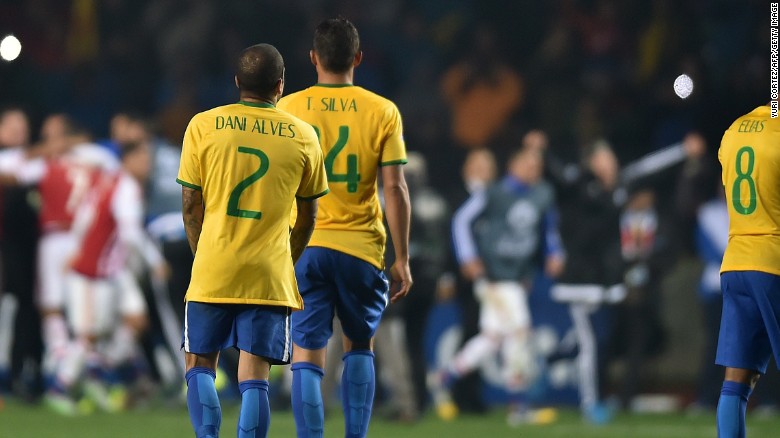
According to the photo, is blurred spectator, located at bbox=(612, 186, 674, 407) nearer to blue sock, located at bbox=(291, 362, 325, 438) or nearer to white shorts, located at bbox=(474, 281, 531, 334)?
white shorts, located at bbox=(474, 281, 531, 334)

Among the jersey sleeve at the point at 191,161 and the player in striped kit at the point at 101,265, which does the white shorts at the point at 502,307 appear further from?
the jersey sleeve at the point at 191,161

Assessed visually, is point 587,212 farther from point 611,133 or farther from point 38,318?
point 38,318

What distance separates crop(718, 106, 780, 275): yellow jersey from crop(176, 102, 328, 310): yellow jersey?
241 centimetres

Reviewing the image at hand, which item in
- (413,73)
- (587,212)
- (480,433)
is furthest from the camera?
(413,73)

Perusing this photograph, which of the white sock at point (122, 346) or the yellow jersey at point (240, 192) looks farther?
the white sock at point (122, 346)

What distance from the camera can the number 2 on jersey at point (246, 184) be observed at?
→ 254 inches

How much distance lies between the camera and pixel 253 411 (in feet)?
21.6

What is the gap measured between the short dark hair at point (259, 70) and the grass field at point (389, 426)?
4.67 m

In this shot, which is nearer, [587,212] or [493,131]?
[587,212]

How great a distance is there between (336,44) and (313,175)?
3.60 feet

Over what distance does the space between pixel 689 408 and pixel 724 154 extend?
22.5ft

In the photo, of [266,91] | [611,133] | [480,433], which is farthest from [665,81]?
[266,91]

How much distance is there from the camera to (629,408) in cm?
1379

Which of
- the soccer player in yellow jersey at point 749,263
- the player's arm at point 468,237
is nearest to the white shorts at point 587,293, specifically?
the player's arm at point 468,237
